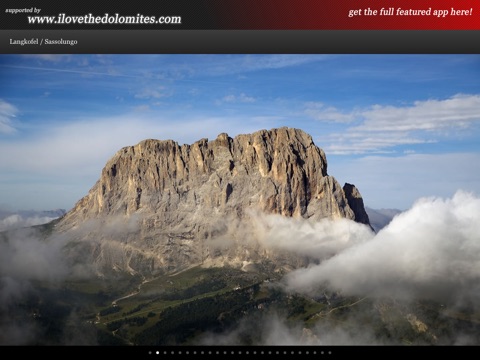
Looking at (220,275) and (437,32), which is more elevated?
(437,32)

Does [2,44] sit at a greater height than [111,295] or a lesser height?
greater

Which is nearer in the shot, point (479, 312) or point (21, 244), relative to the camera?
point (479, 312)

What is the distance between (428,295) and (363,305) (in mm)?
12822

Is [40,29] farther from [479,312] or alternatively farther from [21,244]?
[21,244]

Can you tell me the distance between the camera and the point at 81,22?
74.9 feet

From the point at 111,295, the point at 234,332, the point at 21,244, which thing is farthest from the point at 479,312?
the point at 21,244

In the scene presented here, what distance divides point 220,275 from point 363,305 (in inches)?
3894

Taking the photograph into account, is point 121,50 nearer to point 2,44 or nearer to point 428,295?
Result: point 2,44

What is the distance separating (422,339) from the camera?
176 feet

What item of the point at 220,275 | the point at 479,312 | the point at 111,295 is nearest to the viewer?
the point at 479,312
